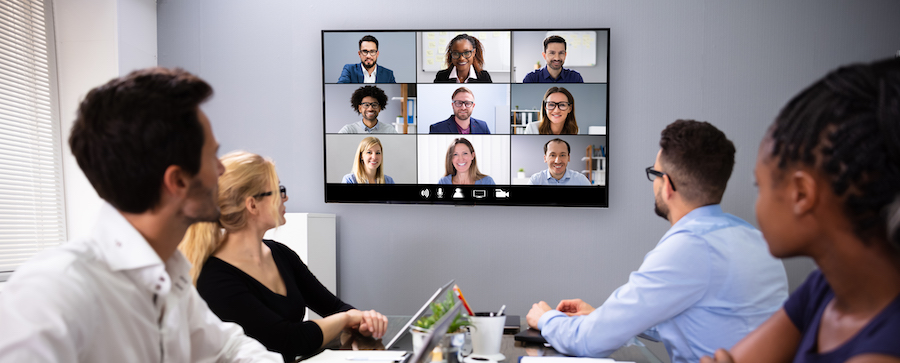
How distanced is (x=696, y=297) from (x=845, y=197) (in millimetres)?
935

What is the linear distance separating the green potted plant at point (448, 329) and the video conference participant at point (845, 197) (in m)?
0.69

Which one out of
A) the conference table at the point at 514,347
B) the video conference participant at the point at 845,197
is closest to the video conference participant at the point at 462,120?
the conference table at the point at 514,347

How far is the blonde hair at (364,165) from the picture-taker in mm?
3123

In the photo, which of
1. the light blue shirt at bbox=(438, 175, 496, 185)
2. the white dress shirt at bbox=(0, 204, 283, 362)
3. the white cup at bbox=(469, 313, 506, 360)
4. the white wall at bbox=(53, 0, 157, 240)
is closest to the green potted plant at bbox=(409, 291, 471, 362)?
the white cup at bbox=(469, 313, 506, 360)

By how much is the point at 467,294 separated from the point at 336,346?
1586 mm

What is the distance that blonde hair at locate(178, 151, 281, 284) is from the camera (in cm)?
172

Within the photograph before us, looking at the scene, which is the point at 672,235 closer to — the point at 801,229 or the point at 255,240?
the point at 801,229

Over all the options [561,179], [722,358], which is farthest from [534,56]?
[722,358]

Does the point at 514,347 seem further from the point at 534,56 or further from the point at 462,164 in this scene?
the point at 534,56

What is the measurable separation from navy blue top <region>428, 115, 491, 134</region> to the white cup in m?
1.72

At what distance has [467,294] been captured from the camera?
314cm

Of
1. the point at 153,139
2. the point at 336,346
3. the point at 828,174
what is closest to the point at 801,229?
the point at 828,174

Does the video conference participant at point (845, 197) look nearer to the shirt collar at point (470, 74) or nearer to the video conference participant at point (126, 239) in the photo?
the video conference participant at point (126, 239)

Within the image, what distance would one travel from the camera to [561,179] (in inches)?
118
